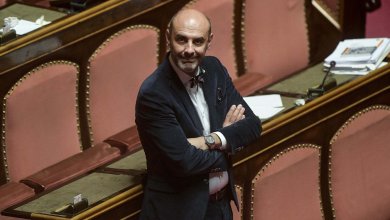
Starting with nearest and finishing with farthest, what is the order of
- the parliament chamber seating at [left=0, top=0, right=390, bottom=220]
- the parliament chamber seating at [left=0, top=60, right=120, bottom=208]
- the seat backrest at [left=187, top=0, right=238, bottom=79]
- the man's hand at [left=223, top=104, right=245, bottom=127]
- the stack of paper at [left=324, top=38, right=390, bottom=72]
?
1. the man's hand at [left=223, top=104, right=245, bottom=127]
2. the parliament chamber seating at [left=0, top=0, right=390, bottom=220]
3. the parliament chamber seating at [left=0, top=60, right=120, bottom=208]
4. the stack of paper at [left=324, top=38, right=390, bottom=72]
5. the seat backrest at [left=187, top=0, right=238, bottom=79]

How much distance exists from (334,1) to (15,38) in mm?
914

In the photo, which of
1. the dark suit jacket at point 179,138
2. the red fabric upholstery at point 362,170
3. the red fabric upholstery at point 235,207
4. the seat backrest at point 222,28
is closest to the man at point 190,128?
the dark suit jacket at point 179,138

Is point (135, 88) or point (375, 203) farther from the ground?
point (135, 88)

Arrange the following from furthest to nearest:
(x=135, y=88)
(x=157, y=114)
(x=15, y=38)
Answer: (x=135, y=88) < (x=15, y=38) < (x=157, y=114)

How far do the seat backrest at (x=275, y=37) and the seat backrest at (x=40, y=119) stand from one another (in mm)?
503

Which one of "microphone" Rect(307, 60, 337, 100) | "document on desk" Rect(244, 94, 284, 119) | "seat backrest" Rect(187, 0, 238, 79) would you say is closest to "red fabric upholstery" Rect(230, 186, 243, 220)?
"document on desk" Rect(244, 94, 284, 119)

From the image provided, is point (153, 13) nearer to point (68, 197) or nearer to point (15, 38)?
point (15, 38)

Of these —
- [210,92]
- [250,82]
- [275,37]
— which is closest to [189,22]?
[210,92]

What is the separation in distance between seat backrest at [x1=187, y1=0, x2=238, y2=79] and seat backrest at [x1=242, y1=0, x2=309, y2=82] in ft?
A: 0.13

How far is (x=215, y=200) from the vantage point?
5.69 ft

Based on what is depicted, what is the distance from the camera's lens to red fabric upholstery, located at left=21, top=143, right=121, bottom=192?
1.91m

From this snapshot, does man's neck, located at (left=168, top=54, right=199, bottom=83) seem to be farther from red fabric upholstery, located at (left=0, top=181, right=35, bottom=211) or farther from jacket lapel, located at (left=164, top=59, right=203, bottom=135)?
red fabric upholstery, located at (left=0, top=181, right=35, bottom=211)

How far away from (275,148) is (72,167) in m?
→ 0.36

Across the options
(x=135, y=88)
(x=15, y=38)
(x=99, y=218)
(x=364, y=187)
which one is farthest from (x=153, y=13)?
(x=99, y=218)
